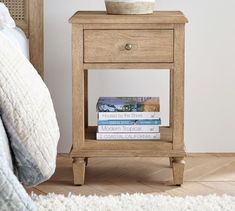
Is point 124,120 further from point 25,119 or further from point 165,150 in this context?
point 25,119

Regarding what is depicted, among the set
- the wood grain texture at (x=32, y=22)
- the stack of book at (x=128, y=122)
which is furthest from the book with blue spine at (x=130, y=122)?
the wood grain texture at (x=32, y=22)

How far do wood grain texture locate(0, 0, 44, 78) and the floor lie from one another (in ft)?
1.46

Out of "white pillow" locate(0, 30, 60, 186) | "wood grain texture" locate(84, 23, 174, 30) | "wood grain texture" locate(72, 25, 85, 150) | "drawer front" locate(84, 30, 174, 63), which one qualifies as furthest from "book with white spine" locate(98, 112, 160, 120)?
"white pillow" locate(0, 30, 60, 186)

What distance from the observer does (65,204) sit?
213 centimetres

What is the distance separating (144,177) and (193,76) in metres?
0.55

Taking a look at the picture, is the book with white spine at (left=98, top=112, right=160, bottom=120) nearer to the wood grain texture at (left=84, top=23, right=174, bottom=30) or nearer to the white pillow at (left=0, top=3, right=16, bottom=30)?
the wood grain texture at (left=84, top=23, right=174, bottom=30)

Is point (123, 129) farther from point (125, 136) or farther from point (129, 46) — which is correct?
point (129, 46)

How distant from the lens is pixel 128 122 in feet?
8.04

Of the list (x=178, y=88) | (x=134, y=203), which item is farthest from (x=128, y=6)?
(x=134, y=203)

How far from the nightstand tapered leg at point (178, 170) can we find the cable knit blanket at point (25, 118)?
77 centimetres

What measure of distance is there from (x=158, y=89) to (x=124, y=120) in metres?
0.42

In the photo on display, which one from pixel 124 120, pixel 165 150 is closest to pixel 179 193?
pixel 165 150

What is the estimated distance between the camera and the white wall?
277 centimetres

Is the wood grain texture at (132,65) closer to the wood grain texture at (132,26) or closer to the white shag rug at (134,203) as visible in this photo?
the wood grain texture at (132,26)
